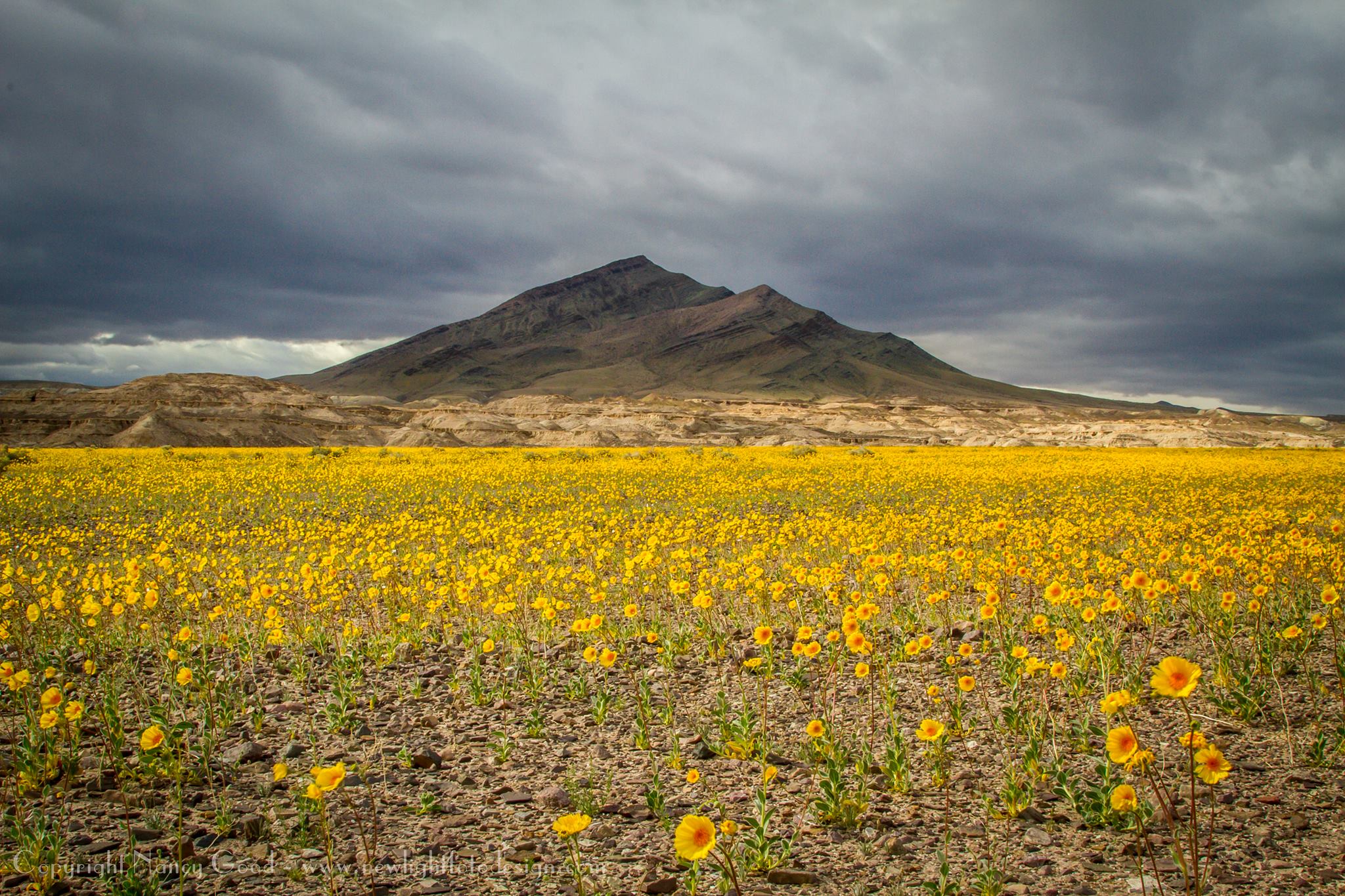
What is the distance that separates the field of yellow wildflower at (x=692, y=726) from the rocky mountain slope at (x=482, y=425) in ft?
192

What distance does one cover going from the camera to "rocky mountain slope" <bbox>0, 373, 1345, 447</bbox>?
2388 inches

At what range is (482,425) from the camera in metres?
75.4

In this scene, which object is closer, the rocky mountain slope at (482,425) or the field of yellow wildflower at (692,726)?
the field of yellow wildflower at (692,726)

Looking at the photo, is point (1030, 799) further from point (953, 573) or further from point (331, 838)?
point (953, 573)

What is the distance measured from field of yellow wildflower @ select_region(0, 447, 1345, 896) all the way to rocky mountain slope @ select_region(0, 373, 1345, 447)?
Result: 2305 inches

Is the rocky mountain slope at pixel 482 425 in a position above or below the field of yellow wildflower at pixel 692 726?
above

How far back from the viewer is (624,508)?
16688 millimetres


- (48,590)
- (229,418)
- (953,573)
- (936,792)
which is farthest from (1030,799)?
(229,418)

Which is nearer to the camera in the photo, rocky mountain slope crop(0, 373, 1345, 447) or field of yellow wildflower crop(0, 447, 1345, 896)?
field of yellow wildflower crop(0, 447, 1345, 896)

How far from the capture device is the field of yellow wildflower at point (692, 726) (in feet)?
11.2

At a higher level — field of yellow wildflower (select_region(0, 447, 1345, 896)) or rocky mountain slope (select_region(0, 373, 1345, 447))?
rocky mountain slope (select_region(0, 373, 1345, 447))

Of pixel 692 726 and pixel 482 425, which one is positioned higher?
pixel 482 425

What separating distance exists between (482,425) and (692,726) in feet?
242

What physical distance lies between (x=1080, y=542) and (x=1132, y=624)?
413cm
